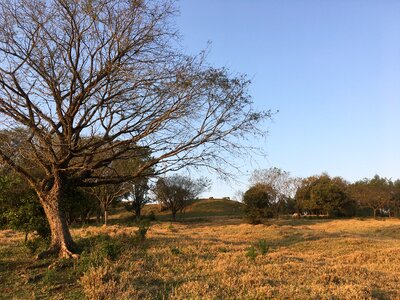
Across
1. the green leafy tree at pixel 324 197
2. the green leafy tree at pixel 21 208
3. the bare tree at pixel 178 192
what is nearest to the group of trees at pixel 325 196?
the green leafy tree at pixel 324 197

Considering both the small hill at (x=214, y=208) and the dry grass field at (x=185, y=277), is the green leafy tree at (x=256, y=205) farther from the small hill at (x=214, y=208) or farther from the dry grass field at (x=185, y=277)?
the dry grass field at (x=185, y=277)

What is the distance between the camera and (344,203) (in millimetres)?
57250

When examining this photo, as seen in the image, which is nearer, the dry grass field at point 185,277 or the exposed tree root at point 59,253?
the dry grass field at point 185,277

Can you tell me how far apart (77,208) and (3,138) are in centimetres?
399

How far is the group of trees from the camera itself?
51.8 metres

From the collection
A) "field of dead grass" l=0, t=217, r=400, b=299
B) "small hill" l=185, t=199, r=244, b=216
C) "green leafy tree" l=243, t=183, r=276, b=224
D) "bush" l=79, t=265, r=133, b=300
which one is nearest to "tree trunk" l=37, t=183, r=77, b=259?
"field of dead grass" l=0, t=217, r=400, b=299

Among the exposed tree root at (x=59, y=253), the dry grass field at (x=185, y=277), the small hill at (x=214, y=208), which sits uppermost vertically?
the small hill at (x=214, y=208)

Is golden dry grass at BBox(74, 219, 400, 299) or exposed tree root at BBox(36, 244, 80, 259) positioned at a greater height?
exposed tree root at BBox(36, 244, 80, 259)

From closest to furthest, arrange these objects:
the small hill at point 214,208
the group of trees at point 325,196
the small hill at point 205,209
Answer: the group of trees at point 325,196
the small hill at point 205,209
the small hill at point 214,208

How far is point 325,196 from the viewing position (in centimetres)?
5522

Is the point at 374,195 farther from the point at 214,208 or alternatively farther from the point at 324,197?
the point at 214,208

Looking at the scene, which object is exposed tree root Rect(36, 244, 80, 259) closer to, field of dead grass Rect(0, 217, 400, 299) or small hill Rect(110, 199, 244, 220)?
field of dead grass Rect(0, 217, 400, 299)

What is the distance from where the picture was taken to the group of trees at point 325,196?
51.8 metres

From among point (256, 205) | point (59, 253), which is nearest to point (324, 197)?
point (256, 205)
